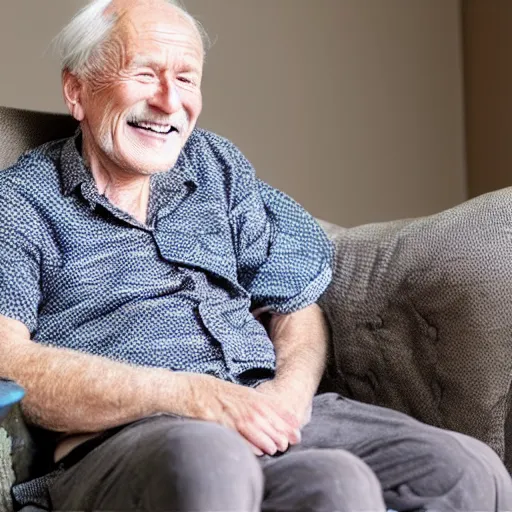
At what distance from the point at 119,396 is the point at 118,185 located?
397 millimetres

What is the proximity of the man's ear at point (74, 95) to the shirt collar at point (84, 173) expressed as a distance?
0.04m

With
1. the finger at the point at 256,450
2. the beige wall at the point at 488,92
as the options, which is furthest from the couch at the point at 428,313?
the beige wall at the point at 488,92

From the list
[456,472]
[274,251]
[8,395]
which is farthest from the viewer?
[274,251]

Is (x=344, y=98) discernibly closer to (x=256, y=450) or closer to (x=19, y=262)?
(x=19, y=262)

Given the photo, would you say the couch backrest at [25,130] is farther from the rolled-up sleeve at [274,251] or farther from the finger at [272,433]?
the finger at [272,433]

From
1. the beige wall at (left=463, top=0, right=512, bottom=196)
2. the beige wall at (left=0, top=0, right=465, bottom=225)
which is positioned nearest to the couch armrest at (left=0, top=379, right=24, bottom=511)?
the beige wall at (left=0, top=0, right=465, bottom=225)

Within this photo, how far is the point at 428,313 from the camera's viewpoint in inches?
67.1

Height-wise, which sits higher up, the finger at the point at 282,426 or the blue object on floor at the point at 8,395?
the blue object on floor at the point at 8,395

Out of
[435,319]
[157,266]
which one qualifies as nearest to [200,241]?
[157,266]

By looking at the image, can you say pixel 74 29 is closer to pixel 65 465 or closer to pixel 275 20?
pixel 65 465

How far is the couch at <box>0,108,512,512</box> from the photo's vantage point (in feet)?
5.44

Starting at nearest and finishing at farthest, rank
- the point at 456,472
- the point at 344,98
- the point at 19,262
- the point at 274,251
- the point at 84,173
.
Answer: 1. the point at 456,472
2. the point at 19,262
3. the point at 84,173
4. the point at 274,251
5. the point at 344,98

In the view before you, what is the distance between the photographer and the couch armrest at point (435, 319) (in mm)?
1659

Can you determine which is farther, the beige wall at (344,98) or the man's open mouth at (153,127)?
the beige wall at (344,98)
